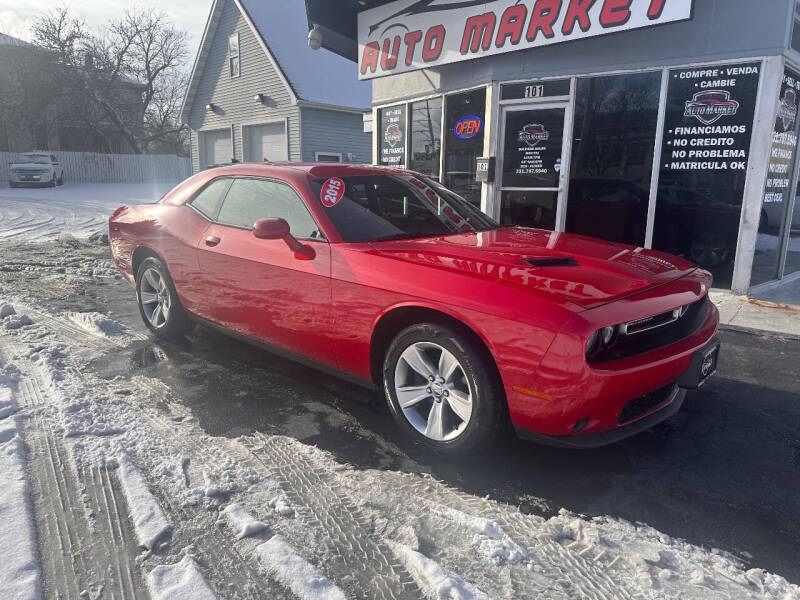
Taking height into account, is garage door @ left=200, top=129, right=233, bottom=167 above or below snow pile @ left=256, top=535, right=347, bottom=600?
above

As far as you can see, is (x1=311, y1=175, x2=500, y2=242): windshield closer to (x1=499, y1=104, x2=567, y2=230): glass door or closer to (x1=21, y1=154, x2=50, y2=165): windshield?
(x1=499, y1=104, x2=567, y2=230): glass door

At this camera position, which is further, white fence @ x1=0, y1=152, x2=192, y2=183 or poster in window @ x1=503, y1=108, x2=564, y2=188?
white fence @ x1=0, y1=152, x2=192, y2=183

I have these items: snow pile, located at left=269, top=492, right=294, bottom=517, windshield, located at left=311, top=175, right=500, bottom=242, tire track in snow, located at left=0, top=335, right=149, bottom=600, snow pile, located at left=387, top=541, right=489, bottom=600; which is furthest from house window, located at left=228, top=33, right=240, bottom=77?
snow pile, located at left=387, top=541, right=489, bottom=600

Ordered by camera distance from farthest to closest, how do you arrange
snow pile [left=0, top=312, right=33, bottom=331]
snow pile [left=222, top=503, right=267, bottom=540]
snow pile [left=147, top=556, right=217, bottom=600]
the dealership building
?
the dealership building < snow pile [left=0, top=312, right=33, bottom=331] < snow pile [left=222, top=503, right=267, bottom=540] < snow pile [left=147, top=556, right=217, bottom=600]

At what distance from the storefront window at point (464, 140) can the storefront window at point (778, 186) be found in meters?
3.82

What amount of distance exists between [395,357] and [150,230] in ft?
9.21

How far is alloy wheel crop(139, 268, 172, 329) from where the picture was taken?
185 inches

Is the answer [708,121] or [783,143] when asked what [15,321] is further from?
[783,143]

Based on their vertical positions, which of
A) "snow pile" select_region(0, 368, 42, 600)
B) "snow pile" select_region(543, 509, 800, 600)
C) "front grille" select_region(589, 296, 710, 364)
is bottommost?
"snow pile" select_region(543, 509, 800, 600)

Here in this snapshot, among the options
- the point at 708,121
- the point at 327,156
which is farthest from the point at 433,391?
the point at 327,156

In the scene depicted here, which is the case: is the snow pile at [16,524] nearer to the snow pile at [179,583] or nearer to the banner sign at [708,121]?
the snow pile at [179,583]

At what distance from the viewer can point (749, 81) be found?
6.43 m

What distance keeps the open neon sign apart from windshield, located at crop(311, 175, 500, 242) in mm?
4916

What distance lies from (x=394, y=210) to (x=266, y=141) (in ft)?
58.4
